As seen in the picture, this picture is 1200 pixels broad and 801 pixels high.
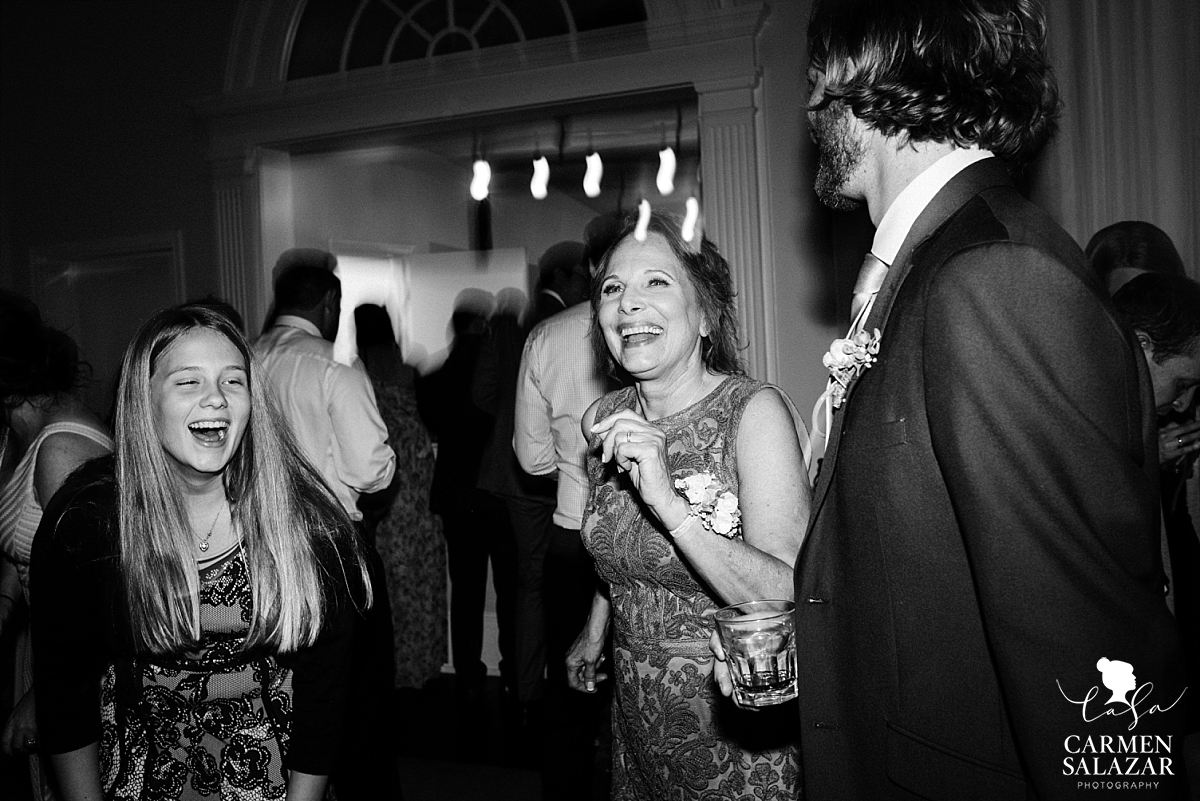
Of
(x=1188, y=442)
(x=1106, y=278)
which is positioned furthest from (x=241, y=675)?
(x=1106, y=278)

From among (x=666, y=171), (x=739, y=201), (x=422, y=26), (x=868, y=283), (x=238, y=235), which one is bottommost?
(x=868, y=283)

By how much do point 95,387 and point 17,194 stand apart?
1.42 m

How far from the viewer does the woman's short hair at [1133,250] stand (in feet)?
10.7

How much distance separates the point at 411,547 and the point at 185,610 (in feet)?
9.53

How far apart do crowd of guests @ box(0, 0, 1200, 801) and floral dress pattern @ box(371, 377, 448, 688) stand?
105 cm

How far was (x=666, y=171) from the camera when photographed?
7441 millimetres

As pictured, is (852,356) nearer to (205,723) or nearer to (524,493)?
(205,723)

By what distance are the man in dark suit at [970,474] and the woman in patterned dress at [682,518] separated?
0.40 meters

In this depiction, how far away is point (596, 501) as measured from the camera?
196 centimetres

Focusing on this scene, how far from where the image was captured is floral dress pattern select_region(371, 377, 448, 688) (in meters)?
4.53

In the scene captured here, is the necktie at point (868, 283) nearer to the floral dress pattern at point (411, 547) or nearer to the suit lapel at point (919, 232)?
the suit lapel at point (919, 232)

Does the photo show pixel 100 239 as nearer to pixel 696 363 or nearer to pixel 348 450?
pixel 348 450

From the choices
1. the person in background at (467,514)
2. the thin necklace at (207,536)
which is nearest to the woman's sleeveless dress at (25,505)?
the thin necklace at (207,536)

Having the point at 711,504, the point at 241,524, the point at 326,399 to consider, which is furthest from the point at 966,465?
the point at 326,399
